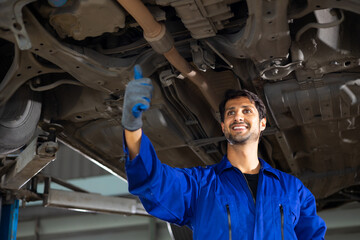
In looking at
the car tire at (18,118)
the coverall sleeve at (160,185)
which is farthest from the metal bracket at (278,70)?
the car tire at (18,118)

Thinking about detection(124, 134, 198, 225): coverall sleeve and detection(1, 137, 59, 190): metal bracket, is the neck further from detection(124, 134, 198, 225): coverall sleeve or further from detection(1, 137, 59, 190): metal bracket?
detection(1, 137, 59, 190): metal bracket

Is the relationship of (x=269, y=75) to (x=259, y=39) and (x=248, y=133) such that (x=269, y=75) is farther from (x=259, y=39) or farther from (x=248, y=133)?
(x=248, y=133)

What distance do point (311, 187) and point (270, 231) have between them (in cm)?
299

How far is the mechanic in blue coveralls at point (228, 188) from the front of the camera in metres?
1.66

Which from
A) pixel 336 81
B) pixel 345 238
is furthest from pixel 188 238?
pixel 345 238

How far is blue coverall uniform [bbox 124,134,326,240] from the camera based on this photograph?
5.59 ft

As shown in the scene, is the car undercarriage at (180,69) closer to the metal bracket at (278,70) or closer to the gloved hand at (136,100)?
the metal bracket at (278,70)

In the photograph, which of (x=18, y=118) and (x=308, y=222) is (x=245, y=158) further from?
(x=18, y=118)

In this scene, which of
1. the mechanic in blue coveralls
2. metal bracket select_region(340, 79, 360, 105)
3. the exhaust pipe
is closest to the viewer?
the mechanic in blue coveralls

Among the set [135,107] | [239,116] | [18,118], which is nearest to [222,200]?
[239,116]

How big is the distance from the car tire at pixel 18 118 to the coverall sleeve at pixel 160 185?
162 centimetres

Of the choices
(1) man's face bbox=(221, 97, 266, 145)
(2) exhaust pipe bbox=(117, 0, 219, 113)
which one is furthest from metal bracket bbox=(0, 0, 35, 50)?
(1) man's face bbox=(221, 97, 266, 145)

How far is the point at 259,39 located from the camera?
2.60 metres

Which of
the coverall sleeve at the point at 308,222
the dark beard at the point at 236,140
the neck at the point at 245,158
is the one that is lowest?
the coverall sleeve at the point at 308,222
